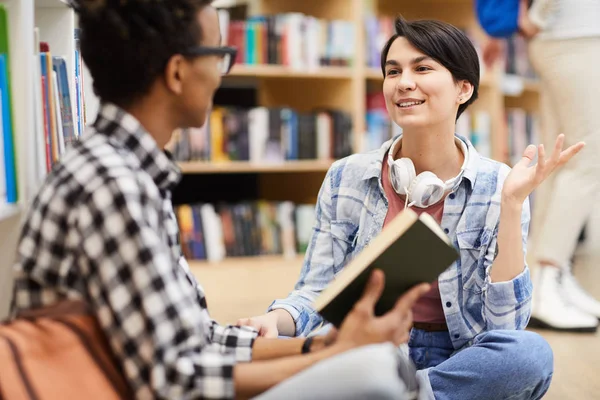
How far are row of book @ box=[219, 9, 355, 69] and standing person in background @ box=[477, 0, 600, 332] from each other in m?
1.24

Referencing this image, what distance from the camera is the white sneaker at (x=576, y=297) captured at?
8.00ft

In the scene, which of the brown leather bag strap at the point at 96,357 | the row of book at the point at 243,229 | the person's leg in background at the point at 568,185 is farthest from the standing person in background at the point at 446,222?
the row of book at the point at 243,229

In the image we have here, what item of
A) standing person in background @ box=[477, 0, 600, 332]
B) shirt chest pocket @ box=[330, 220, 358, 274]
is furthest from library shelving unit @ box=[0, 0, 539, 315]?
shirt chest pocket @ box=[330, 220, 358, 274]

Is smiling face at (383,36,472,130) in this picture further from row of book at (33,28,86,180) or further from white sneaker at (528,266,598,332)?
white sneaker at (528,266,598,332)

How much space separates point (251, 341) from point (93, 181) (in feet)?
1.23

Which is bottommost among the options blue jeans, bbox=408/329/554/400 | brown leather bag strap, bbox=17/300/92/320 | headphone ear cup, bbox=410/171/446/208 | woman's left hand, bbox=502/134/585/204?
blue jeans, bbox=408/329/554/400

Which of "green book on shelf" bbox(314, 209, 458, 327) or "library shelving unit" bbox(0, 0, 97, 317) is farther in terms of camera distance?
"library shelving unit" bbox(0, 0, 97, 317)

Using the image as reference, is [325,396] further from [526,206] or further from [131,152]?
[526,206]

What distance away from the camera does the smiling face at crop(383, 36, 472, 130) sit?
1554 millimetres

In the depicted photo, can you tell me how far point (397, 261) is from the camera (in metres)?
0.99

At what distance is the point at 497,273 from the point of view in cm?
141

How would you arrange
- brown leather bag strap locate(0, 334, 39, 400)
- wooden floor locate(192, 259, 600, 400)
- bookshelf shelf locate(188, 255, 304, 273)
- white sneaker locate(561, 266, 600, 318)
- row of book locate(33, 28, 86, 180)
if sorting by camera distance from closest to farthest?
brown leather bag strap locate(0, 334, 39, 400)
row of book locate(33, 28, 86, 180)
wooden floor locate(192, 259, 600, 400)
white sneaker locate(561, 266, 600, 318)
bookshelf shelf locate(188, 255, 304, 273)

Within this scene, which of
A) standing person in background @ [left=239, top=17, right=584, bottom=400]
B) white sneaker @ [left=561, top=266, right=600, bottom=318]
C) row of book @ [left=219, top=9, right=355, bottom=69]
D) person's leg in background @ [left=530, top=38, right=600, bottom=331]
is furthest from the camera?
row of book @ [left=219, top=9, right=355, bottom=69]

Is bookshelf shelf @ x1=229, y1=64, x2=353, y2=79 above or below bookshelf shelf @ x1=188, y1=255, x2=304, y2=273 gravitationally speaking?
above
